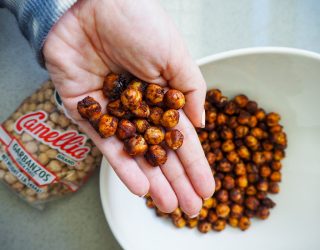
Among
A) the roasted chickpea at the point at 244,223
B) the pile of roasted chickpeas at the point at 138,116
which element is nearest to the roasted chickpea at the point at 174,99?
the pile of roasted chickpeas at the point at 138,116

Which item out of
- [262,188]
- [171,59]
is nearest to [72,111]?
[171,59]

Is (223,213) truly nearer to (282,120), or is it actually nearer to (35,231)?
(282,120)

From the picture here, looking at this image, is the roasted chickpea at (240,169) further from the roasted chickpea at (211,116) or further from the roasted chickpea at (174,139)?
the roasted chickpea at (174,139)

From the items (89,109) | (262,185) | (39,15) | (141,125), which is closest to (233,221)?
(262,185)

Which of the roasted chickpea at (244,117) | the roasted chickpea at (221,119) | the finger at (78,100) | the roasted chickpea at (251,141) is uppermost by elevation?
the finger at (78,100)

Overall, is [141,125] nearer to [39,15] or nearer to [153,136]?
[153,136]
